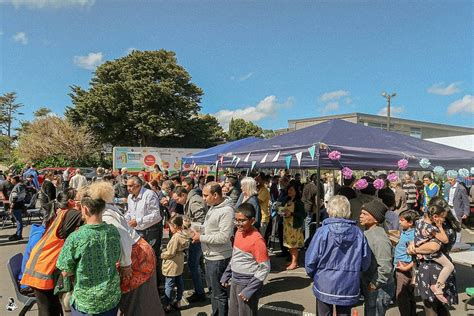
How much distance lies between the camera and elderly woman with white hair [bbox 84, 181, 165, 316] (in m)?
2.63

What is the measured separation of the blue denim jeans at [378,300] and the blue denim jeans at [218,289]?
1459 mm

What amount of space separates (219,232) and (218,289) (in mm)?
619

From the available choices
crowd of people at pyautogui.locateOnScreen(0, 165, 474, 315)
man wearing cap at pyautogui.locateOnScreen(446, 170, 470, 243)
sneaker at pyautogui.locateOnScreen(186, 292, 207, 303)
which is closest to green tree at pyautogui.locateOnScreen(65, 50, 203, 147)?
man wearing cap at pyautogui.locateOnScreen(446, 170, 470, 243)

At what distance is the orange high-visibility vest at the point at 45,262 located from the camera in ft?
9.76

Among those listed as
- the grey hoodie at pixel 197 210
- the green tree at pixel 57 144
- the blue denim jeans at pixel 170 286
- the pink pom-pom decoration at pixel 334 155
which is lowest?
the blue denim jeans at pixel 170 286

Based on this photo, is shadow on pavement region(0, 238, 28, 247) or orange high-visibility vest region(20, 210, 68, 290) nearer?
orange high-visibility vest region(20, 210, 68, 290)

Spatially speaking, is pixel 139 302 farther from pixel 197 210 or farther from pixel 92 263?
pixel 197 210

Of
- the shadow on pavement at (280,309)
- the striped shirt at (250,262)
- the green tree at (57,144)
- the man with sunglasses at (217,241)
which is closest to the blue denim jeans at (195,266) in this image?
the shadow on pavement at (280,309)

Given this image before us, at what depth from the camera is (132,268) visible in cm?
271

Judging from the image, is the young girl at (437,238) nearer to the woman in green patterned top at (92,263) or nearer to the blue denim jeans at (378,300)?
the blue denim jeans at (378,300)

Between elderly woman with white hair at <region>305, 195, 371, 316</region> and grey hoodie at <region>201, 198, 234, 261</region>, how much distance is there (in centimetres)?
100

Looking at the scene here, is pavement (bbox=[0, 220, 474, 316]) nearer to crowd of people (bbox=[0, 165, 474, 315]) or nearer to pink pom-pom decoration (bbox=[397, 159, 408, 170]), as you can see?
crowd of people (bbox=[0, 165, 474, 315])

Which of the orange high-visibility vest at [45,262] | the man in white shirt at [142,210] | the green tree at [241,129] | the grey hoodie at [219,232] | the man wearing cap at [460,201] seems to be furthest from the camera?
the green tree at [241,129]

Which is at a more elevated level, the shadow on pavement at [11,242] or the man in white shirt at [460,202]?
the man in white shirt at [460,202]
